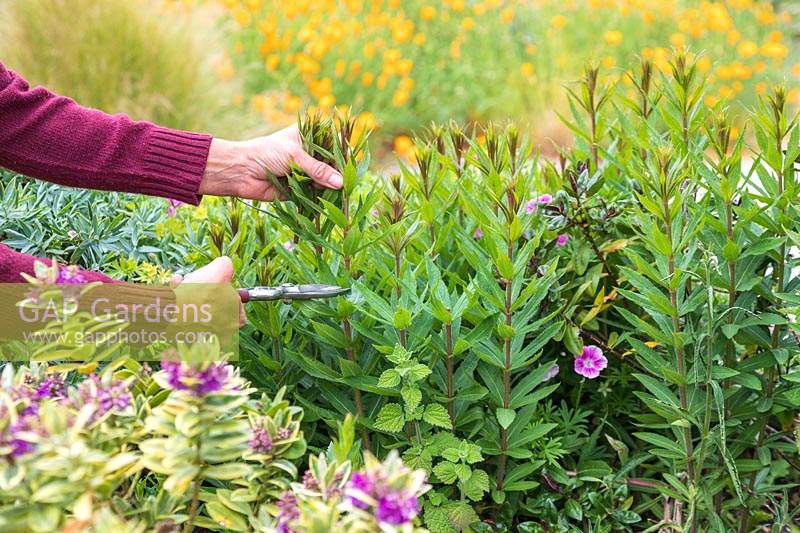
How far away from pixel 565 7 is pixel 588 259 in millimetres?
6117

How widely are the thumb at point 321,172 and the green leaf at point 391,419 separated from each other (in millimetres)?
514

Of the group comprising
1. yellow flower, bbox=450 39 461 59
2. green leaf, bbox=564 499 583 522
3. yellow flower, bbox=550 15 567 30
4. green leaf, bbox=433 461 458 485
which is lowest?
green leaf, bbox=564 499 583 522

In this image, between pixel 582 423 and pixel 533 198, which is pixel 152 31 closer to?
pixel 533 198

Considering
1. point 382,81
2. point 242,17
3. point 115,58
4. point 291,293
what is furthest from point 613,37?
point 291,293

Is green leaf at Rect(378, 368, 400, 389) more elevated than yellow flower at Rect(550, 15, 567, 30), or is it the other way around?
yellow flower at Rect(550, 15, 567, 30)

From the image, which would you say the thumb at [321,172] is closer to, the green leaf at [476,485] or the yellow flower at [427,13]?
the green leaf at [476,485]

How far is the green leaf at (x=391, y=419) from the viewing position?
1.86 m

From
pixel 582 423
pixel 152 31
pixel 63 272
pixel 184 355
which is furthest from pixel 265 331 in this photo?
pixel 152 31

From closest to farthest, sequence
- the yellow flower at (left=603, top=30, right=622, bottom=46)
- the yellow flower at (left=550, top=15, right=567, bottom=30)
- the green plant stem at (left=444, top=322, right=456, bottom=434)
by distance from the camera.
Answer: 1. the green plant stem at (left=444, top=322, right=456, bottom=434)
2. the yellow flower at (left=603, top=30, right=622, bottom=46)
3. the yellow flower at (left=550, top=15, right=567, bottom=30)

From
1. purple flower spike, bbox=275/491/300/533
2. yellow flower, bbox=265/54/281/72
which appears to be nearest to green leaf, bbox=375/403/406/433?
purple flower spike, bbox=275/491/300/533

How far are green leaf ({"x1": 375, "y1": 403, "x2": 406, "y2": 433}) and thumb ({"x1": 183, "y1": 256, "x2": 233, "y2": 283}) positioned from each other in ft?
1.47

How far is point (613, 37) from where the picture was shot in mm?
6598

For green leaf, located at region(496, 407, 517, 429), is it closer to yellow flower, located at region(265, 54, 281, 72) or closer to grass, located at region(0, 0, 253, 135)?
grass, located at region(0, 0, 253, 135)

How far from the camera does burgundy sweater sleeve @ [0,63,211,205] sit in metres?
2.15
